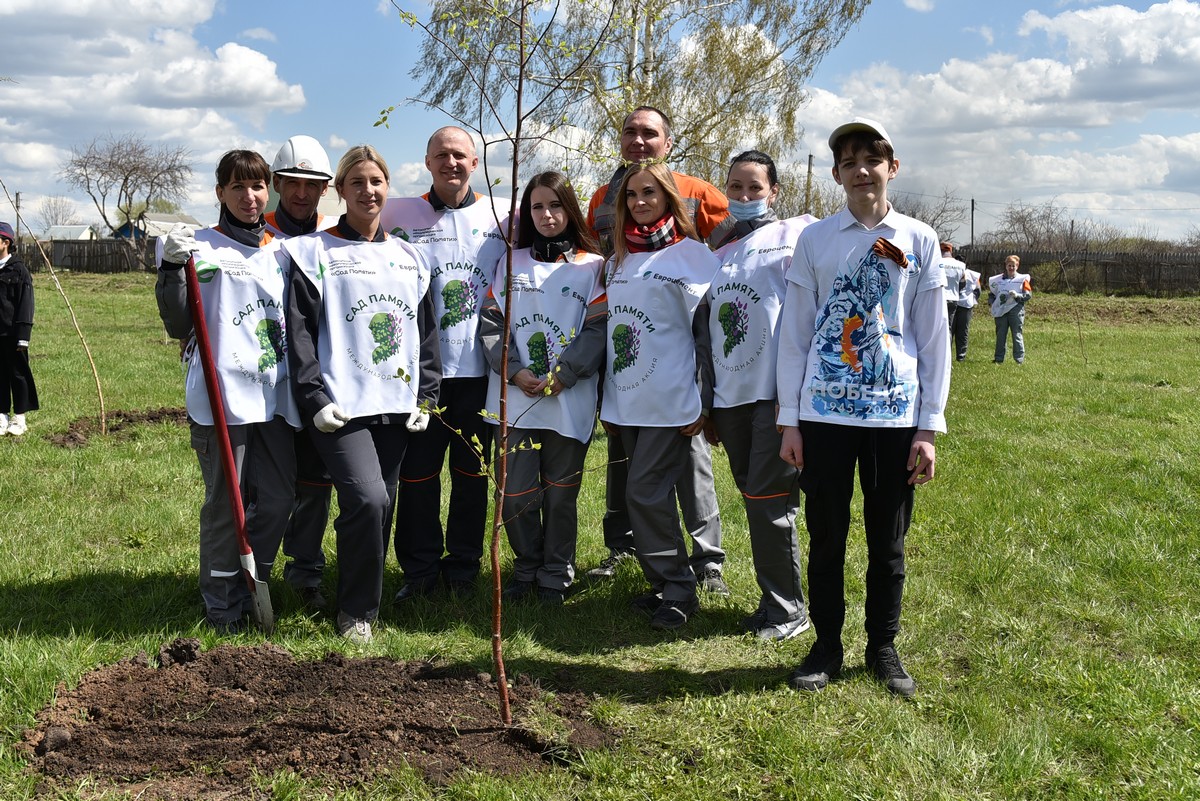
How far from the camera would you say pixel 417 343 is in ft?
14.7

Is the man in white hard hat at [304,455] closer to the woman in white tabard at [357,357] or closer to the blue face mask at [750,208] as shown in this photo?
the woman in white tabard at [357,357]

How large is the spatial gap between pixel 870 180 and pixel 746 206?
1031 mm

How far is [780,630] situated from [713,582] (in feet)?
2.36

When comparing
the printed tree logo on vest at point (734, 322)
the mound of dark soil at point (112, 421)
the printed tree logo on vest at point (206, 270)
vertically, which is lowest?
the mound of dark soil at point (112, 421)

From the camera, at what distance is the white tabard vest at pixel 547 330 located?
472 centimetres

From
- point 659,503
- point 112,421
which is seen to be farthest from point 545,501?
point 112,421

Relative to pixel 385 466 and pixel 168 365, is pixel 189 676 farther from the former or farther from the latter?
pixel 168 365

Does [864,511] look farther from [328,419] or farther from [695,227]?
[328,419]

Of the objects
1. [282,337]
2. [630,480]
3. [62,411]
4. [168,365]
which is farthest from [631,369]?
[168,365]

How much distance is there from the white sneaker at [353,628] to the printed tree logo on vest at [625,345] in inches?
64.9

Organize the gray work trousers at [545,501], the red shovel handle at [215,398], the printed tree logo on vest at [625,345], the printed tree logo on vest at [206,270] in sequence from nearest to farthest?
Result: the red shovel handle at [215,398] → the printed tree logo on vest at [206,270] → the printed tree logo on vest at [625,345] → the gray work trousers at [545,501]

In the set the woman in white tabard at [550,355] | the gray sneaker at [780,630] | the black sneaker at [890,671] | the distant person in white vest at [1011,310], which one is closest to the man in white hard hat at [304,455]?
the woman in white tabard at [550,355]

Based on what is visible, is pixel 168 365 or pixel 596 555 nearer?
pixel 596 555

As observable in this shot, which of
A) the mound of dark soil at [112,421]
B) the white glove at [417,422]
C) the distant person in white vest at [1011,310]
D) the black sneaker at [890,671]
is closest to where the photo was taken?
the black sneaker at [890,671]
